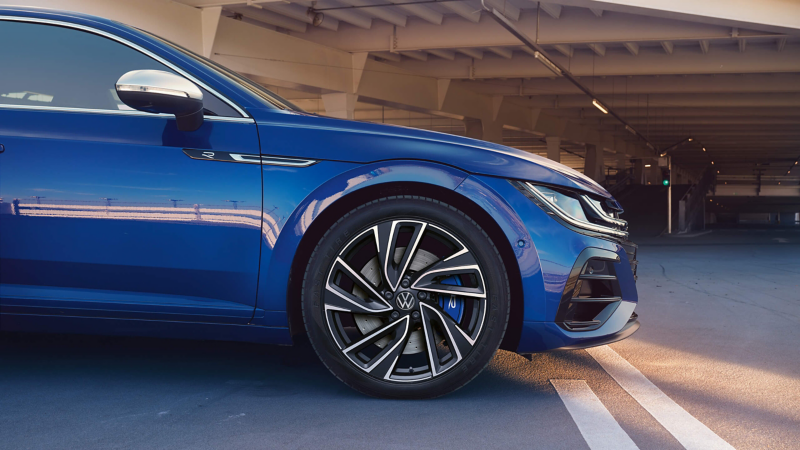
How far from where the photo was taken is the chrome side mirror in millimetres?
2598

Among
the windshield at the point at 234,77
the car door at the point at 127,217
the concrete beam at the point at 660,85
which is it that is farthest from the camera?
the concrete beam at the point at 660,85

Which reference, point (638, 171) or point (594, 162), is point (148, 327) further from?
point (638, 171)

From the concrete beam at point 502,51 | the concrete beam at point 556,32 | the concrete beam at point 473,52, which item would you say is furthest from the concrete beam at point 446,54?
the concrete beam at point 556,32

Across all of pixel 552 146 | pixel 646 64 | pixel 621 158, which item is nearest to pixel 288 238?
pixel 646 64

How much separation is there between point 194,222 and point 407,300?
3.04ft

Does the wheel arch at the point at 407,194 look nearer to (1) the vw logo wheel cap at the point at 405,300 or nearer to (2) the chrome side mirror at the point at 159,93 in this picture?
(1) the vw logo wheel cap at the point at 405,300

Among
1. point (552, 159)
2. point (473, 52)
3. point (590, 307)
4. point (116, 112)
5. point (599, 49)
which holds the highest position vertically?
point (473, 52)

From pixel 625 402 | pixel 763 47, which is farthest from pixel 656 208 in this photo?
pixel 625 402

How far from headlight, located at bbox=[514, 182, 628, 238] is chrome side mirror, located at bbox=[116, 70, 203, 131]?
1395mm

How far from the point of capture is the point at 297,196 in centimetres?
274

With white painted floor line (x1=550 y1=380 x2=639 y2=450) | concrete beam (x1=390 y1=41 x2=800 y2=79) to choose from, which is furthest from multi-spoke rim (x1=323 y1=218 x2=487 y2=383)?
concrete beam (x1=390 y1=41 x2=800 y2=79)

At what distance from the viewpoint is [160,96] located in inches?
103

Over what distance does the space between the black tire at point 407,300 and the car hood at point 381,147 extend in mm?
204

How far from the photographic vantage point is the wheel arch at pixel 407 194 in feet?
9.13
